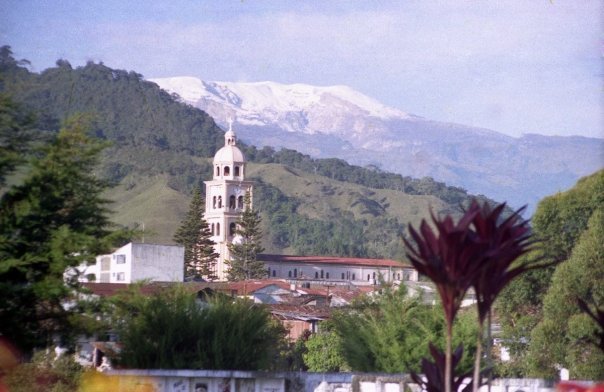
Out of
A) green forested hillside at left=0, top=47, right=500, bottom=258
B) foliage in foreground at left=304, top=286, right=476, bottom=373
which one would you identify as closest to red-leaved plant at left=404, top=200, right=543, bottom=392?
foliage in foreground at left=304, top=286, right=476, bottom=373

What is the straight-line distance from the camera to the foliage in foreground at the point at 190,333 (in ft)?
45.1

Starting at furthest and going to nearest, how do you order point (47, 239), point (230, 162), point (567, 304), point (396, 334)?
point (230, 162)
point (567, 304)
point (396, 334)
point (47, 239)

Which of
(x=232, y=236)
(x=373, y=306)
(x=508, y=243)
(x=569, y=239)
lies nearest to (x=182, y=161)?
(x=232, y=236)

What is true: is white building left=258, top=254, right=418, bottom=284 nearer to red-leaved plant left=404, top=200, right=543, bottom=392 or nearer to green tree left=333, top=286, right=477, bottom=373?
green tree left=333, top=286, right=477, bottom=373

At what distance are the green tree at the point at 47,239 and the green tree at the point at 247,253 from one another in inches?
2934

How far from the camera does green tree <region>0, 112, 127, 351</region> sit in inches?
410

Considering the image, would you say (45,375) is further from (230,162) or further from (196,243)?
(230,162)

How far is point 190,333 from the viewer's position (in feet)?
47.7

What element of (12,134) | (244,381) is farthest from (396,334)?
(12,134)

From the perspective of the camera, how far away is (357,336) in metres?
16.3

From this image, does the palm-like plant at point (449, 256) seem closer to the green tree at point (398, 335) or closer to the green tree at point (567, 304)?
the green tree at point (398, 335)

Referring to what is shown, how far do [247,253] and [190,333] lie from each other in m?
76.4

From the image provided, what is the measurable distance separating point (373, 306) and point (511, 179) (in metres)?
177

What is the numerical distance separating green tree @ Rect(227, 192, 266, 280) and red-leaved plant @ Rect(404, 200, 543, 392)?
79689 mm
